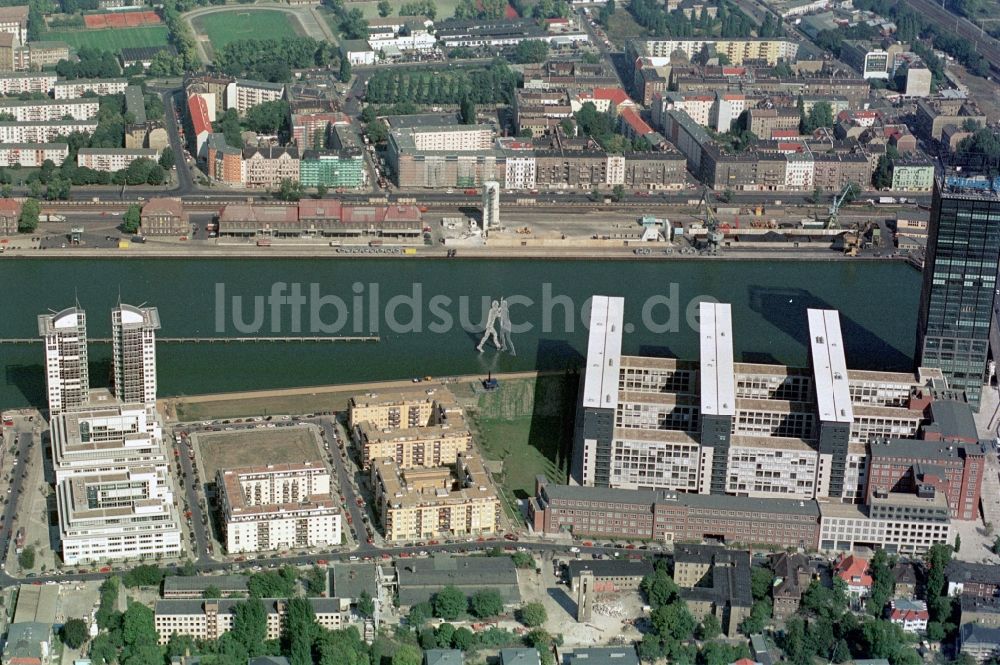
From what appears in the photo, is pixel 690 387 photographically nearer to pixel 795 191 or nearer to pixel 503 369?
pixel 503 369

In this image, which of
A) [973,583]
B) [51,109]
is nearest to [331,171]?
[51,109]

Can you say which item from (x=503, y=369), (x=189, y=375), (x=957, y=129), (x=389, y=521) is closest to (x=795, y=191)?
Answer: (x=957, y=129)

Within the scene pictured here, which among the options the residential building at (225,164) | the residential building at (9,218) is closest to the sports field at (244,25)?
the residential building at (225,164)

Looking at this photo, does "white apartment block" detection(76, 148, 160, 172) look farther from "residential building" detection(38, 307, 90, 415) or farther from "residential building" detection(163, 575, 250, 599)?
"residential building" detection(163, 575, 250, 599)

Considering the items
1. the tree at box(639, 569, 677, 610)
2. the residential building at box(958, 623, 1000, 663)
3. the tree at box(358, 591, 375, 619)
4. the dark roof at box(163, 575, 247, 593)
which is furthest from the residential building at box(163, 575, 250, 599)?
the residential building at box(958, 623, 1000, 663)

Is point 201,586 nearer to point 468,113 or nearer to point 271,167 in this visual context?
point 271,167

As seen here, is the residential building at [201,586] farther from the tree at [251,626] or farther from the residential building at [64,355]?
the residential building at [64,355]
